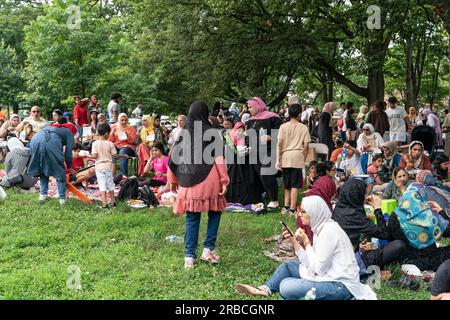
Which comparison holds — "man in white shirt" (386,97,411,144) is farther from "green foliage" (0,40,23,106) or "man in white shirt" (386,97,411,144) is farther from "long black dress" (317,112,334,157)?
"green foliage" (0,40,23,106)

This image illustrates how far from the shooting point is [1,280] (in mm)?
5590

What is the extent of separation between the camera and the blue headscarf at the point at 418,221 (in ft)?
19.1

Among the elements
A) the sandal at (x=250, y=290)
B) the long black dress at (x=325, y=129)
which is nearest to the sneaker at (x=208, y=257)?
the sandal at (x=250, y=290)

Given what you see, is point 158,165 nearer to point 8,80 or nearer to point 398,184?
point 398,184

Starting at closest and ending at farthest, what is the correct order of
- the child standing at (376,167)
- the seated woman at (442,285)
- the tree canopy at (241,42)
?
the seated woman at (442,285)
the child standing at (376,167)
the tree canopy at (241,42)

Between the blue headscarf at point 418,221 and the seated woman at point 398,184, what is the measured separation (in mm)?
931

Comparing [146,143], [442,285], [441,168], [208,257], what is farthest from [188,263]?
[146,143]

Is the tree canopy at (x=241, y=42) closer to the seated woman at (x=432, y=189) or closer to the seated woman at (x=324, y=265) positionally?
the seated woman at (x=432, y=189)

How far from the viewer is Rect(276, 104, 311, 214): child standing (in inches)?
339

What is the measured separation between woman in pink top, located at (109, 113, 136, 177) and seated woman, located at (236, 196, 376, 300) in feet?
24.4

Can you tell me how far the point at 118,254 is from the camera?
6617mm

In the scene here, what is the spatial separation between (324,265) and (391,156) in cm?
689

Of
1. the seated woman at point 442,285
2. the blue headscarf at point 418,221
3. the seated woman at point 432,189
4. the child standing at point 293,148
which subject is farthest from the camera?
the child standing at point 293,148
